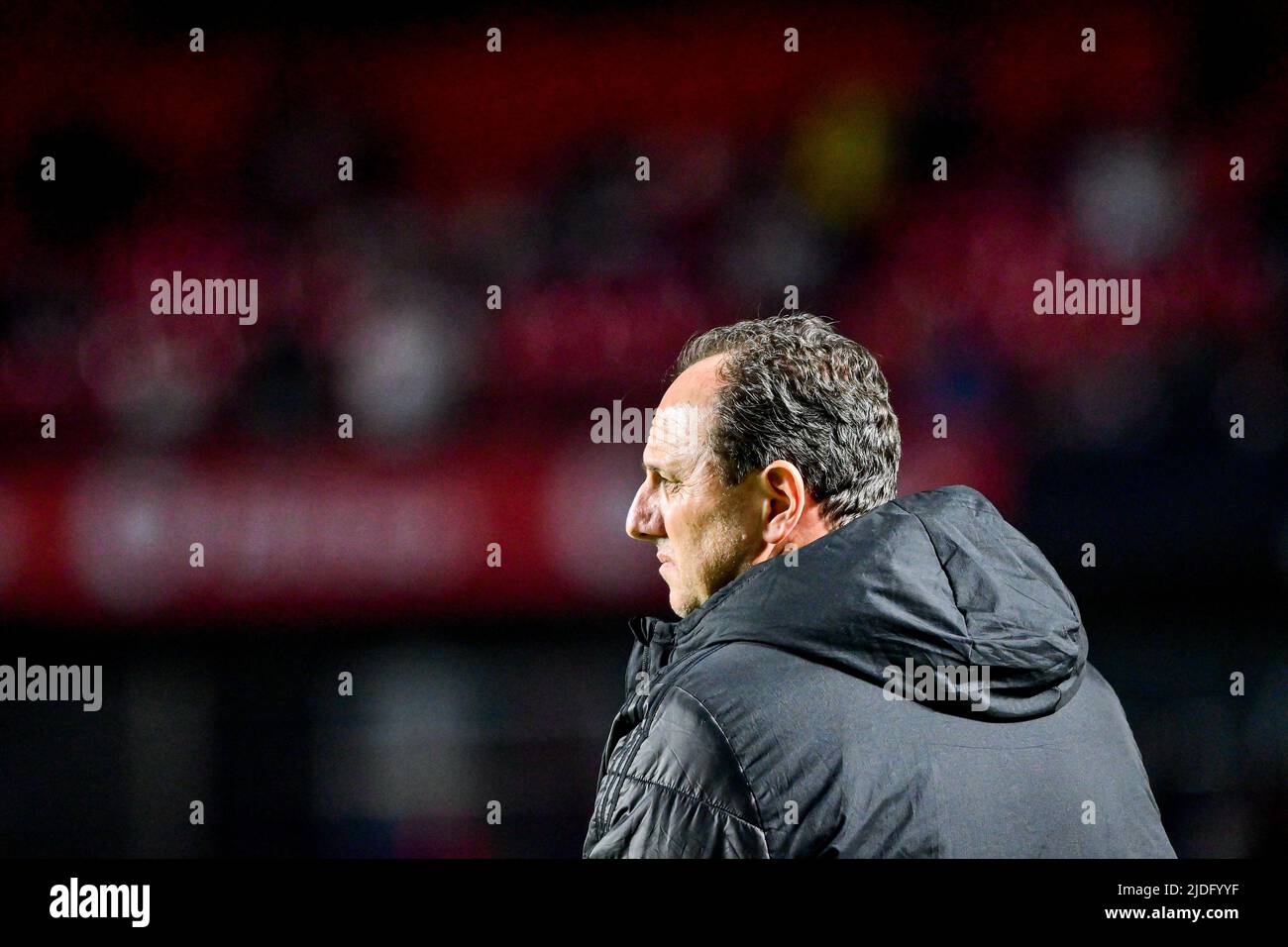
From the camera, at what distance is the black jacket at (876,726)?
825mm

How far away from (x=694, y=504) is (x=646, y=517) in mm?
94

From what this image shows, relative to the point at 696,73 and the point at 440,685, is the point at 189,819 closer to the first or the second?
the point at 440,685

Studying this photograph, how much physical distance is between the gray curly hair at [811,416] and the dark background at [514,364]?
7.44ft

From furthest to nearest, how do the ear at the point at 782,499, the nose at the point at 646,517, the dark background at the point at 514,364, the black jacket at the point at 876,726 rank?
the dark background at the point at 514,364 < the nose at the point at 646,517 < the ear at the point at 782,499 < the black jacket at the point at 876,726

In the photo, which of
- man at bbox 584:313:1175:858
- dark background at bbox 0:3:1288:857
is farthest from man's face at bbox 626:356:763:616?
dark background at bbox 0:3:1288:857

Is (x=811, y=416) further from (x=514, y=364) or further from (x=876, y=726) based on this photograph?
(x=514, y=364)

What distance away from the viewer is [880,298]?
11.7ft

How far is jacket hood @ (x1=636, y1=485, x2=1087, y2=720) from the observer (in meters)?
0.86

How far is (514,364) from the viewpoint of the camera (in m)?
3.69

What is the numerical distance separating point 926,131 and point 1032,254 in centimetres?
59

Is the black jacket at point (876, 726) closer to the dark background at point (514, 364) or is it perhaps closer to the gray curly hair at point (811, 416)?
the gray curly hair at point (811, 416)

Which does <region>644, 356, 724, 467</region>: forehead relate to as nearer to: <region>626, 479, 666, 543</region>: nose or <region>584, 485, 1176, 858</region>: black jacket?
<region>626, 479, 666, 543</region>: nose

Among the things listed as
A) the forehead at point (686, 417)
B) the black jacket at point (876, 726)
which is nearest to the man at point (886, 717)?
the black jacket at point (876, 726)

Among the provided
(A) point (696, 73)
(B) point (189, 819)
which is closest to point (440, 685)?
(B) point (189, 819)
